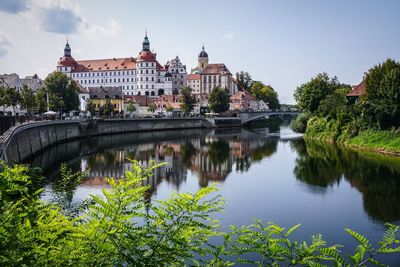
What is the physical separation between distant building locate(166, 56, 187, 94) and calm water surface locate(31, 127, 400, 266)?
90.8 m

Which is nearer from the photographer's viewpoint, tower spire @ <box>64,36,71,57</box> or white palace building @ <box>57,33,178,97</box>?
white palace building @ <box>57,33,178,97</box>

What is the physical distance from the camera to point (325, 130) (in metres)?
65.6

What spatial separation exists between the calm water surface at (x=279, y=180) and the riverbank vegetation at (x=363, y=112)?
12.1 ft

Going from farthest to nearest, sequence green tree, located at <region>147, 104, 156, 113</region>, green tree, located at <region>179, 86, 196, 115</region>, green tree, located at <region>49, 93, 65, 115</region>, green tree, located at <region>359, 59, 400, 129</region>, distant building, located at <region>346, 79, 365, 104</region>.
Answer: green tree, located at <region>147, 104, 156, 113</region>, green tree, located at <region>179, 86, 196, 115</region>, green tree, located at <region>49, 93, 65, 115</region>, distant building, located at <region>346, 79, 365, 104</region>, green tree, located at <region>359, 59, 400, 129</region>

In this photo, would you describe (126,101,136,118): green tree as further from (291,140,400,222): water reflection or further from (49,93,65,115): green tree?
(291,140,400,222): water reflection

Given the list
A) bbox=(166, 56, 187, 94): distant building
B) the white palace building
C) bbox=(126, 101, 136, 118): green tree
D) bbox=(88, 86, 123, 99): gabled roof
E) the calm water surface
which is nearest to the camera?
the calm water surface

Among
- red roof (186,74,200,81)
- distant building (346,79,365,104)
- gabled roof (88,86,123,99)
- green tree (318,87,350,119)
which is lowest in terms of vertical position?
green tree (318,87,350,119)

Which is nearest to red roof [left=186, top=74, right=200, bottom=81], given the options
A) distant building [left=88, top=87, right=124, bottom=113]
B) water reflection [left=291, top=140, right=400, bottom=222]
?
distant building [left=88, top=87, right=124, bottom=113]

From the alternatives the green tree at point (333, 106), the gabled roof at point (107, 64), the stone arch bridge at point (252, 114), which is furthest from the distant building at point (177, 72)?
the green tree at point (333, 106)

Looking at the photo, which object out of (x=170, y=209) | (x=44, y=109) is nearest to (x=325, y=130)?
(x=44, y=109)

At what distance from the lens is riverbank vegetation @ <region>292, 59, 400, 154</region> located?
4941 cm

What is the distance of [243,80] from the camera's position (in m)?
162

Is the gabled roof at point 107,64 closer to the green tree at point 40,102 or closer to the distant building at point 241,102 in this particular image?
the distant building at point 241,102

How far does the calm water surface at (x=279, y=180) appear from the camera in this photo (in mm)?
21641
